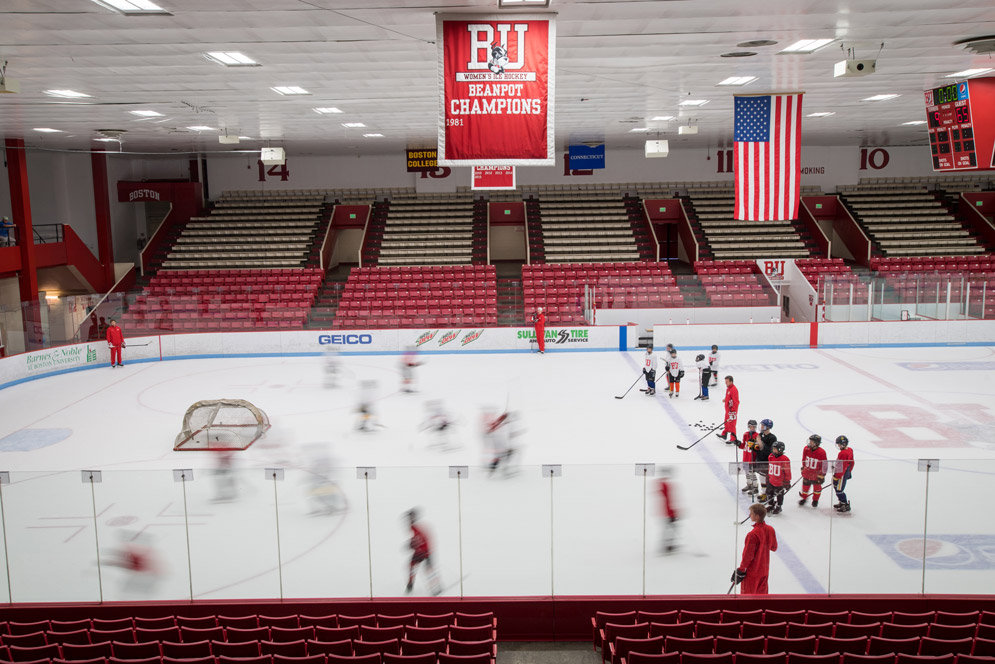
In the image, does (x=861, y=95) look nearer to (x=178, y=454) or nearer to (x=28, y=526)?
(x=178, y=454)

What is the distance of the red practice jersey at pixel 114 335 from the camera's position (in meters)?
23.0

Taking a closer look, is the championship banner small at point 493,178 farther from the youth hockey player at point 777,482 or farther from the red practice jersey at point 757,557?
the red practice jersey at point 757,557

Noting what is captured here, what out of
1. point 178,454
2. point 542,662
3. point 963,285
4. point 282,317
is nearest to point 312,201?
point 282,317

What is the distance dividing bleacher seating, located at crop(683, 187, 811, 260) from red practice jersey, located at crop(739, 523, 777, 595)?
26.0 m

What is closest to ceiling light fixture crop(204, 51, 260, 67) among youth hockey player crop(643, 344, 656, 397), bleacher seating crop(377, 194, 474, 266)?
youth hockey player crop(643, 344, 656, 397)

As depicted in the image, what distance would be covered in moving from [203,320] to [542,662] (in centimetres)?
2110

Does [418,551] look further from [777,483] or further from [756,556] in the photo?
[777,483]

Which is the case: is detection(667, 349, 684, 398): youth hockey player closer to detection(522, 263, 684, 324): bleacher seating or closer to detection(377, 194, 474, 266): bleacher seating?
detection(522, 263, 684, 324): bleacher seating

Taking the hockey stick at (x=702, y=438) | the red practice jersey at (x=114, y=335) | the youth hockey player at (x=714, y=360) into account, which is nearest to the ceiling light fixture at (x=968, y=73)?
the youth hockey player at (x=714, y=360)

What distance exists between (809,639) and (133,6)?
9402 millimetres

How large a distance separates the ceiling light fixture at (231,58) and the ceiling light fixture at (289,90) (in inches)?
99.9

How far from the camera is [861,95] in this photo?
714 inches

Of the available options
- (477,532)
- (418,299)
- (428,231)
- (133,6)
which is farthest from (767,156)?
(428,231)

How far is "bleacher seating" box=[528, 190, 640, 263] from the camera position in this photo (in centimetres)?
3231
